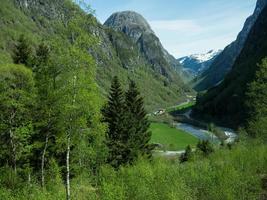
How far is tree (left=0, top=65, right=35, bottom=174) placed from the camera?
39531mm

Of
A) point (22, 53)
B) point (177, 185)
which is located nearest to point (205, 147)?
point (22, 53)

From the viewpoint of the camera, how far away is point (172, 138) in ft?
550

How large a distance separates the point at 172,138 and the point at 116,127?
345 ft

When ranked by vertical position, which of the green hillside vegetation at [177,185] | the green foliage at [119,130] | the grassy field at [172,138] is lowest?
the grassy field at [172,138]

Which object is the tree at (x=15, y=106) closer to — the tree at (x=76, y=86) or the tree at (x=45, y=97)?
the tree at (x=45, y=97)

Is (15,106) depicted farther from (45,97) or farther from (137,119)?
(137,119)

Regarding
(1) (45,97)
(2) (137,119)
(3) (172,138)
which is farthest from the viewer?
(3) (172,138)

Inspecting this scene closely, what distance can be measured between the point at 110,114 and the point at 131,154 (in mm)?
7339

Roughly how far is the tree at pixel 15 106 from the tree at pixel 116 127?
23.7 meters

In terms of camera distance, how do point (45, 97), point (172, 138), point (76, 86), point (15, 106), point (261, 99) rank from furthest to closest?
point (172, 138)
point (261, 99)
point (15, 106)
point (45, 97)
point (76, 86)

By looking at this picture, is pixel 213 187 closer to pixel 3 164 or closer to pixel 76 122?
pixel 76 122

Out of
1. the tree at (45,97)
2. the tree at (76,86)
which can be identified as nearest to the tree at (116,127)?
the tree at (45,97)

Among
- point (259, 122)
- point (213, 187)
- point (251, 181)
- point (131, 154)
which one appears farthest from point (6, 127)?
point (259, 122)

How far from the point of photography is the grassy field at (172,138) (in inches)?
5925
